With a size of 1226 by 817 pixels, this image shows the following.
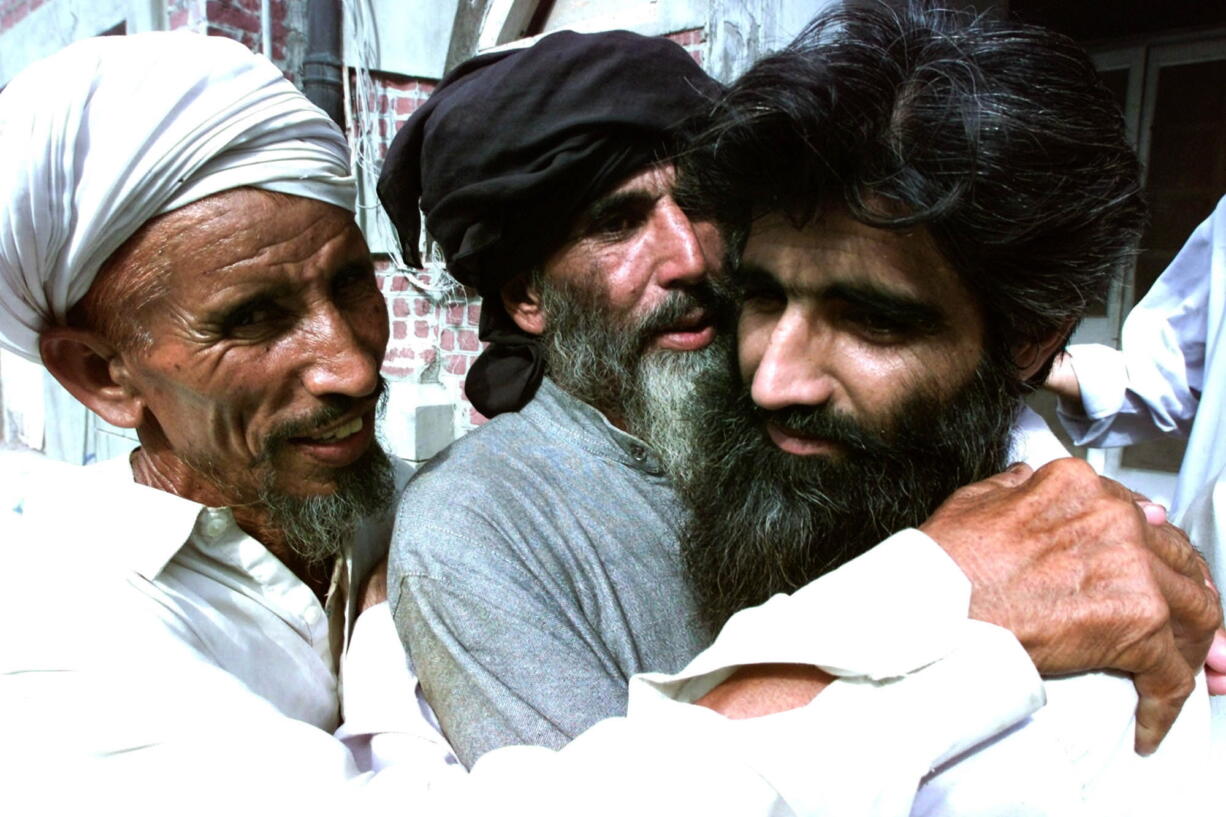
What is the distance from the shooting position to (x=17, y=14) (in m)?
5.90

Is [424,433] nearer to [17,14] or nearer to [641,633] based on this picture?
[641,633]

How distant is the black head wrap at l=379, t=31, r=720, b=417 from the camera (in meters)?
1.74

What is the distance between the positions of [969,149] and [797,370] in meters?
0.40

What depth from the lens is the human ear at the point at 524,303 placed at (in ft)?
6.50

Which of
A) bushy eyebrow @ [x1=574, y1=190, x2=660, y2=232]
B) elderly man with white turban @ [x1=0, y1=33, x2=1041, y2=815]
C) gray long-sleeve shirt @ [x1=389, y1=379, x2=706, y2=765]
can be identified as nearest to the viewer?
elderly man with white turban @ [x1=0, y1=33, x2=1041, y2=815]

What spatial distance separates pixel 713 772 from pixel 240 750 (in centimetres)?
66

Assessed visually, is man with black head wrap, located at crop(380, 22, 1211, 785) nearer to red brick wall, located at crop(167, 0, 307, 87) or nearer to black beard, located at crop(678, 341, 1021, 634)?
black beard, located at crop(678, 341, 1021, 634)

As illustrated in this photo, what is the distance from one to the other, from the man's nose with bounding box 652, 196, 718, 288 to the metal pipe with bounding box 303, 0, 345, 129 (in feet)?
10.3

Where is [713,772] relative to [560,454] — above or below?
above

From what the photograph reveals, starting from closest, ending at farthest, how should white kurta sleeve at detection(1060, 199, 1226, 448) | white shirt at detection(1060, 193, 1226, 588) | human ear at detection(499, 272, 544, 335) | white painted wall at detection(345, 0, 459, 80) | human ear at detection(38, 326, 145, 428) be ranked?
human ear at detection(38, 326, 145, 428), human ear at detection(499, 272, 544, 335), white shirt at detection(1060, 193, 1226, 588), white kurta sleeve at detection(1060, 199, 1226, 448), white painted wall at detection(345, 0, 459, 80)

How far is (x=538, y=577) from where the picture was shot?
1.34 m

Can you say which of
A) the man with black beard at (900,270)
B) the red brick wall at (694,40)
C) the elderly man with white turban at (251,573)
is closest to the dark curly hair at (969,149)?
the man with black beard at (900,270)

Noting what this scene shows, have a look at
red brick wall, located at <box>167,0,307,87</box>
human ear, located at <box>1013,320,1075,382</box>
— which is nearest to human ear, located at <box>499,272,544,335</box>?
human ear, located at <box>1013,320,1075,382</box>

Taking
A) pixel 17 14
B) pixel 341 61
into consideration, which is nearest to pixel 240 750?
pixel 341 61
